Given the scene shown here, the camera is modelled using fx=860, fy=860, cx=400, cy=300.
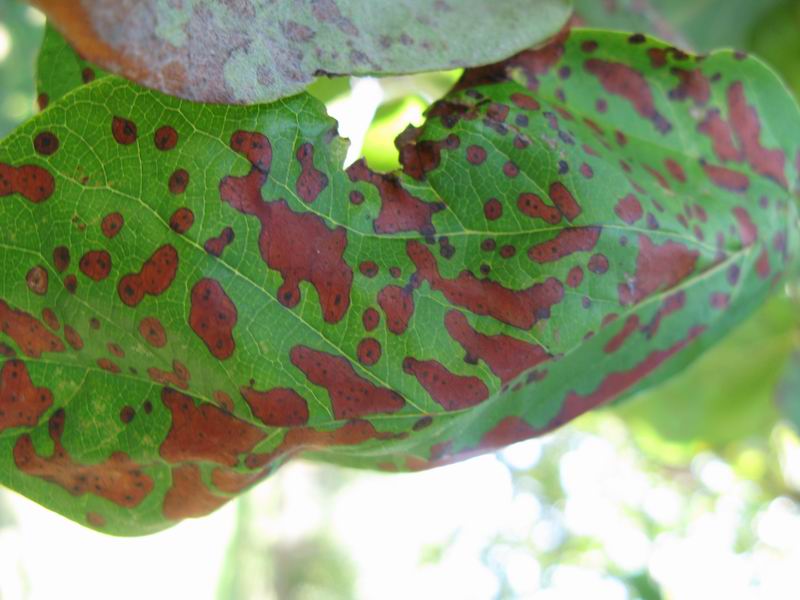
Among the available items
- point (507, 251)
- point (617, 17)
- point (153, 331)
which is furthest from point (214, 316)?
point (617, 17)

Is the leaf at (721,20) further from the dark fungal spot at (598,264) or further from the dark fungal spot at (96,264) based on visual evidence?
the dark fungal spot at (96,264)

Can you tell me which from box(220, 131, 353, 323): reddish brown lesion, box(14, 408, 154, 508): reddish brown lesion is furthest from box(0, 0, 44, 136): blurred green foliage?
box(220, 131, 353, 323): reddish brown lesion

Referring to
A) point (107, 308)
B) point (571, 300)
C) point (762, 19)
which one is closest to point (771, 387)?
point (762, 19)

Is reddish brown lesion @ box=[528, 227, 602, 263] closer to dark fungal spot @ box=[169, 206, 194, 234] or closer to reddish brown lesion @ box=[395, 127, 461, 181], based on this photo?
reddish brown lesion @ box=[395, 127, 461, 181]

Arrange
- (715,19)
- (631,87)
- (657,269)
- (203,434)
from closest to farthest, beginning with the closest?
(203,434), (657,269), (631,87), (715,19)

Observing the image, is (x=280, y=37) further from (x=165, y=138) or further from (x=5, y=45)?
(x=5, y=45)

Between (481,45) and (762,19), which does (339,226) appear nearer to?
(481,45)
